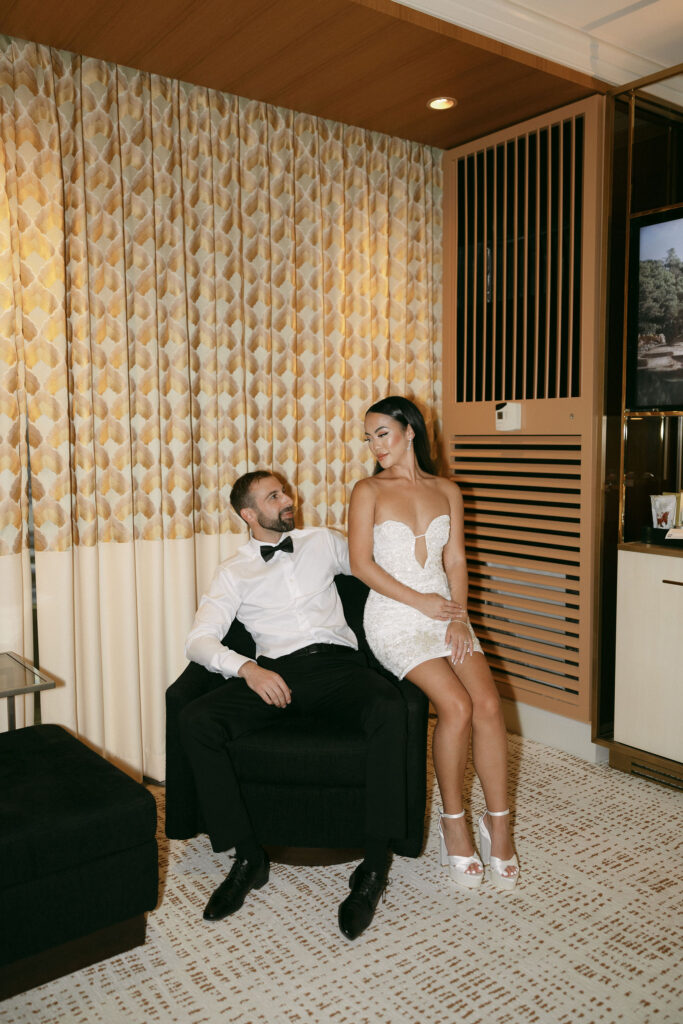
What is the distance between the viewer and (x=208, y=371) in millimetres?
3154

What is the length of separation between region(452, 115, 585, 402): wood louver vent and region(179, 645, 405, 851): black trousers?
1611 millimetres

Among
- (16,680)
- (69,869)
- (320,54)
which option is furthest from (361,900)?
(320,54)

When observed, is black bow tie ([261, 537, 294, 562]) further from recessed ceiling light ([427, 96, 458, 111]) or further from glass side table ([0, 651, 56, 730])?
recessed ceiling light ([427, 96, 458, 111])

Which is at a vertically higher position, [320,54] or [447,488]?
[320,54]

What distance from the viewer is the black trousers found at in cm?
227

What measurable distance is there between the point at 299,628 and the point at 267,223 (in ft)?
5.37

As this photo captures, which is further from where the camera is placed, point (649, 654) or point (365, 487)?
point (649, 654)

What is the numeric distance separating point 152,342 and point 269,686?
137cm

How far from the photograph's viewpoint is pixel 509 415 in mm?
3504

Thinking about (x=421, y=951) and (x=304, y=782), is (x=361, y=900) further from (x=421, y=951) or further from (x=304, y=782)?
(x=304, y=782)

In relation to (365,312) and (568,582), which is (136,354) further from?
(568,582)

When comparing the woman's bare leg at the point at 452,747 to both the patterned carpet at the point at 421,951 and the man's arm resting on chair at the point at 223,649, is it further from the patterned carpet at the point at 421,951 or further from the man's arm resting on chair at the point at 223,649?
the man's arm resting on chair at the point at 223,649

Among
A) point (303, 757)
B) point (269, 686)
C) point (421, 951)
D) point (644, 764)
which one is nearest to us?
point (421, 951)

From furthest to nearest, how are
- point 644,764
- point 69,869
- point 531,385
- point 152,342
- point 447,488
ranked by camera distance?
point 531,385 < point 644,764 < point 152,342 < point 447,488 < point 69,869
